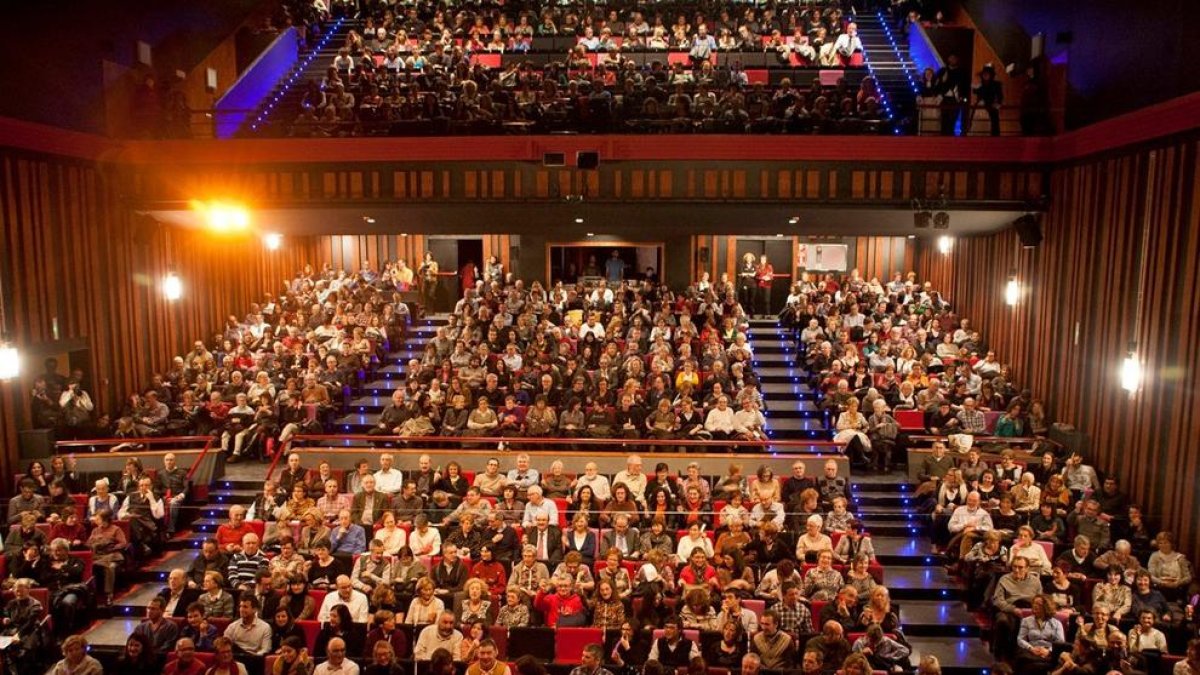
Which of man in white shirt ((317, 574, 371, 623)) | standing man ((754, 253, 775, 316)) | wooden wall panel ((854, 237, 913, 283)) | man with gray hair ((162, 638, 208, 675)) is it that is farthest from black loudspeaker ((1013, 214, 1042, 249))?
man with gray hair ((162, 638, 208, 675))

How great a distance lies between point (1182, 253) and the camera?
26.2ft

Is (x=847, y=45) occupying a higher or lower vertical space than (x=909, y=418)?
higher

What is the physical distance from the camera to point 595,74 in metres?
12.6

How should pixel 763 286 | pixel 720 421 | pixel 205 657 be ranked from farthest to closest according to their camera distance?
pixel 763 286, pixel 720 421, pixel 205 657

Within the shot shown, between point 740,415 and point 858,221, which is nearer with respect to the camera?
point 740,415

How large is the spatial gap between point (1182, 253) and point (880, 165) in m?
3.58

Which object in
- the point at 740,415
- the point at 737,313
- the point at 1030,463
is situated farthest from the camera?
the point at 737,313

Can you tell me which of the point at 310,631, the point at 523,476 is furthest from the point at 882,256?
the point at 310,631

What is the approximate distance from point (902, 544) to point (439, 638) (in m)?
4.76

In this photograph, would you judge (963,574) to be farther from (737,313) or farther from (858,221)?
(737,313)

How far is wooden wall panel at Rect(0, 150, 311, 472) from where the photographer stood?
31.1ft

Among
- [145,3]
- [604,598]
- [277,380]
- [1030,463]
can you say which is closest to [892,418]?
[1030,463]

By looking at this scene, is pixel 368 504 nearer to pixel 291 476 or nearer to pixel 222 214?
pixel 291 476

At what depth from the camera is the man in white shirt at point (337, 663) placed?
18.7 ft
